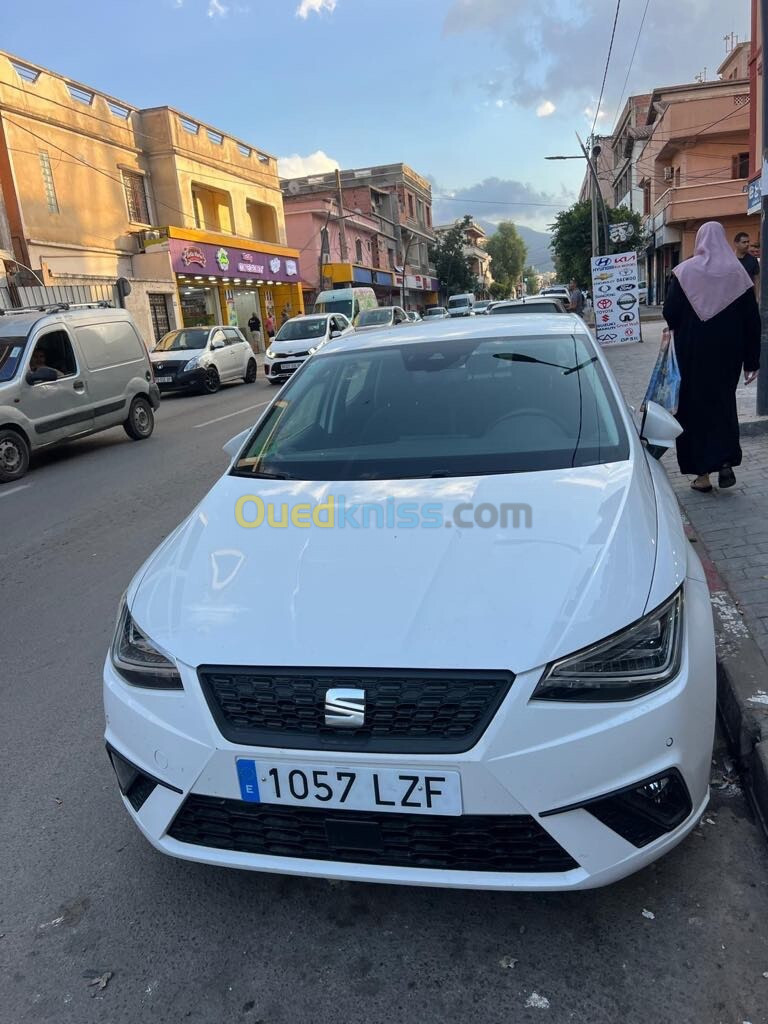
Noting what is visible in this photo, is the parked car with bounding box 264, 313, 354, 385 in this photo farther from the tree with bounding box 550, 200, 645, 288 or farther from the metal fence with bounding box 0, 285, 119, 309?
the tree with bounding box 550, 200, 645, 288

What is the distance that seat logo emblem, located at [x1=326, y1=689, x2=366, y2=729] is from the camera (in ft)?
6.15

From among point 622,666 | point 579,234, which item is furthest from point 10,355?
point 579,234

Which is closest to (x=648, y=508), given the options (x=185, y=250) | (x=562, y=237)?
(x=185, y=250)

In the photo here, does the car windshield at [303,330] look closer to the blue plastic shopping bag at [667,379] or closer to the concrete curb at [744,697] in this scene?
the blue plastic shopping bag at [667,379]

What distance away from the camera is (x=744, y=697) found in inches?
113

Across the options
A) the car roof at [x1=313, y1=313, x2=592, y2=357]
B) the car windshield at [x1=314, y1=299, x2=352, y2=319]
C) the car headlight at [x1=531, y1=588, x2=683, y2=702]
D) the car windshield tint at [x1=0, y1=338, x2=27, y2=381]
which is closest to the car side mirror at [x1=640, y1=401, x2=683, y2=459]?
the car roof at [x1=313, y1=313, x2=592, y2=357]

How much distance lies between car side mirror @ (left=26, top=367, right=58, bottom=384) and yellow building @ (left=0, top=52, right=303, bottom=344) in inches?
462

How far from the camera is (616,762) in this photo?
1.84 meters

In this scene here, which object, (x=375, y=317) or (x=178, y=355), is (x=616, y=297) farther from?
(x=178, y=355)

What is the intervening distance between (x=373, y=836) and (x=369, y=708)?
1.14 ft

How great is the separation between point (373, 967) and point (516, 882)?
1.57 feet

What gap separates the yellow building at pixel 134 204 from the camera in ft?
66.3

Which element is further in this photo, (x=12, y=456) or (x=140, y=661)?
(x=12, y=456)

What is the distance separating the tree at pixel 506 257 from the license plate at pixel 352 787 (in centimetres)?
10749
